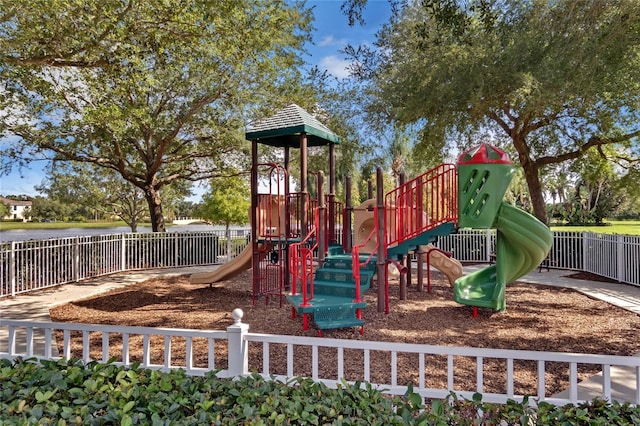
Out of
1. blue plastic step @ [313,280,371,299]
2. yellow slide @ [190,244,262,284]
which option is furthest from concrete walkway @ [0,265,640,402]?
blue plastic step @ [313,280,371,299]

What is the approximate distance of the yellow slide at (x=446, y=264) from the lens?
10172 millimetres

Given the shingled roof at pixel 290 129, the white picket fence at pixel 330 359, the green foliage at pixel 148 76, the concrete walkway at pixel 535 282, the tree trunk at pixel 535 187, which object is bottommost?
the concrete walkway at pixel 535 282

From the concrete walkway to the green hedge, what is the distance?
2.39 meters

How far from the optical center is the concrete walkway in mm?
4508

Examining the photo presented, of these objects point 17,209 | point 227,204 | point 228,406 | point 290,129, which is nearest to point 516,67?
point 290,129

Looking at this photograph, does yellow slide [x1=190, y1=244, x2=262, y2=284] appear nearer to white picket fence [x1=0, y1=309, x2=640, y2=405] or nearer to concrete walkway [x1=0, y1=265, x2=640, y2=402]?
concrete walkway [x1=0, y1=265, x2=640, y2=402]

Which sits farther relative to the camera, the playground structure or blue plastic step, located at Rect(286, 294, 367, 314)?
the playground structure

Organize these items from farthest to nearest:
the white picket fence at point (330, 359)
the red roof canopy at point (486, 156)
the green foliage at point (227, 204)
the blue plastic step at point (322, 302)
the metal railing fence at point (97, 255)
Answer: the green foliage at point (227, 204)
the metal railing fence at point (97, 255)
the red roof canopy at point (486, 156)
the blue plastic step at point (322, 302)
the white picket fence at point (330, 359)

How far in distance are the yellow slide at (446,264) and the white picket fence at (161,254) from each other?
4942 millimetres

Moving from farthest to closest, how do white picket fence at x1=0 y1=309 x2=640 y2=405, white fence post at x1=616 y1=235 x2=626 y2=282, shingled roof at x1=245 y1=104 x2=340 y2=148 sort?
white fence post at x1=616 y1=235 x2=626 y2=282 → shingled roof at x1=245 y1=104 x2=340 y2=148 → white picket fence at x1=0 y1=309 x2=640 y2=405

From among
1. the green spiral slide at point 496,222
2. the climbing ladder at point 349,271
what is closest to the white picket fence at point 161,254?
the green spiral slide at point 496,222

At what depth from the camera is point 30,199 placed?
24.8m

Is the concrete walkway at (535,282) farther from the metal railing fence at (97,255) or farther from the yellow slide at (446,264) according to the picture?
the yellow slide at (446,264)

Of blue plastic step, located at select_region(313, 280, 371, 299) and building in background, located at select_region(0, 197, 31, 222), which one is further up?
building in background, located at select_region(0, 197, 31, 222)
